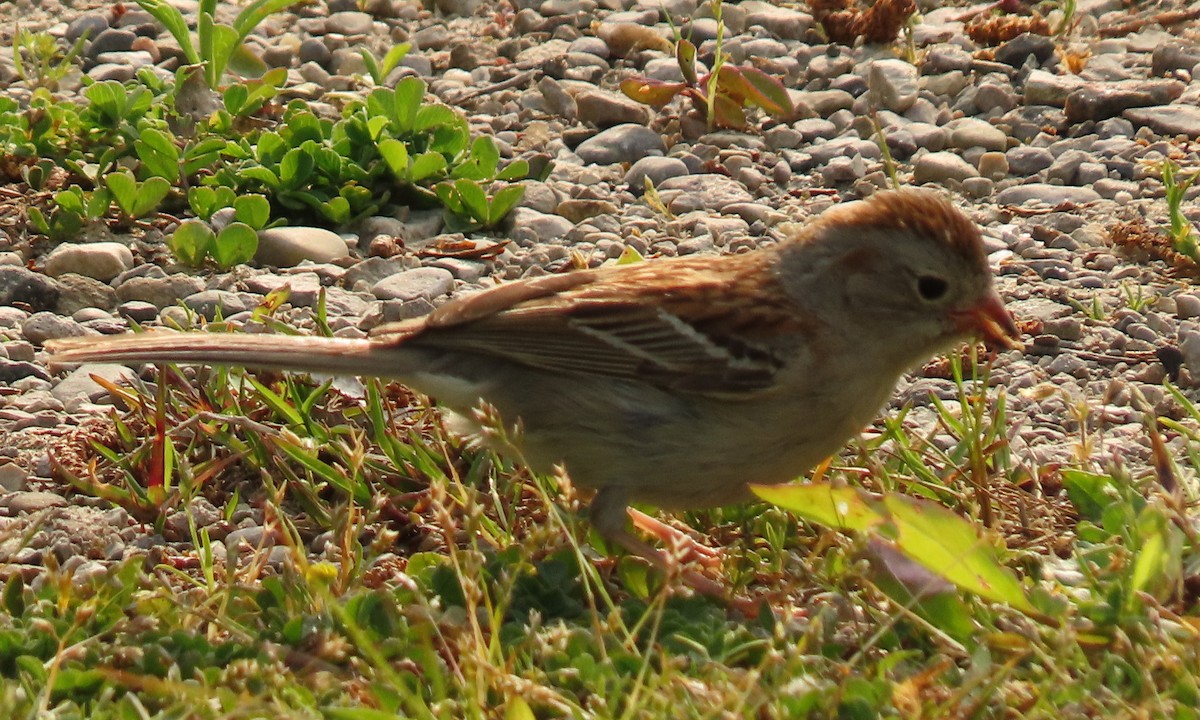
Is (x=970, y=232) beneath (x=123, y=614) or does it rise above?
above

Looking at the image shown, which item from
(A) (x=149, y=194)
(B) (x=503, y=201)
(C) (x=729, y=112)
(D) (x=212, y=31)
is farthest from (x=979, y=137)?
(A) (x=149, y=194)

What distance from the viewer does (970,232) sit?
4.80 meters

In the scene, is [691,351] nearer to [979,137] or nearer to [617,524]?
[617,524]

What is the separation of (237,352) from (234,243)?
1.48 m

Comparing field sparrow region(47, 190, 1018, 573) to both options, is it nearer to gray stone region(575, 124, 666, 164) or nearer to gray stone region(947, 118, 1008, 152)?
gray stone region(575, 124, 666, 164)

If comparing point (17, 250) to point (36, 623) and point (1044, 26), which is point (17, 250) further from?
→ point (1044, 26)

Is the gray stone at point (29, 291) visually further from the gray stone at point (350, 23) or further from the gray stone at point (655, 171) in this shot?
the gray stone at point (350, 23)

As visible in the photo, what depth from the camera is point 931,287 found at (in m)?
4.85

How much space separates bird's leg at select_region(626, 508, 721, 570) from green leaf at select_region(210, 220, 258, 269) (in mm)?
1865

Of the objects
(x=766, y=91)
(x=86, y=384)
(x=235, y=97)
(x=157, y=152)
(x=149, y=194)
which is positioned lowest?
(x=86, y=384)

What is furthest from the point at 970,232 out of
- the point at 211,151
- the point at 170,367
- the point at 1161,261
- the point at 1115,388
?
the point at 211,151

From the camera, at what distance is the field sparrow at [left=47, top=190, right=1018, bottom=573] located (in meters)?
4.63

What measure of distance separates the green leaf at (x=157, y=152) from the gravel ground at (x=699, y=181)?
34cm

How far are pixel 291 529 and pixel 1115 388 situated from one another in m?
2.63
